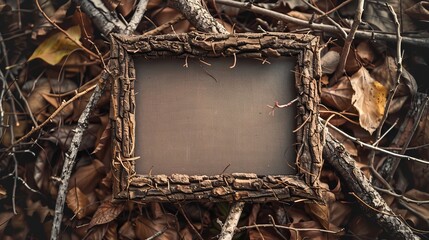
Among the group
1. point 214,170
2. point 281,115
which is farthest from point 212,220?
point 281,115

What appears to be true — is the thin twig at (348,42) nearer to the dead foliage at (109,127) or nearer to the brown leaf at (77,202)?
the dead foliage at (109,127)

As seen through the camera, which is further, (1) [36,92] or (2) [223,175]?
(1) [36,92]

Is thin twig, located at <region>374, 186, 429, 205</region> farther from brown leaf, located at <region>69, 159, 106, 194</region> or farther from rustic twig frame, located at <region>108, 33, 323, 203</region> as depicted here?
brown leaf, located at <region>69, 159, 106, 194</region>

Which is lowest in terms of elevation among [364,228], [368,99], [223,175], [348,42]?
[364,228]

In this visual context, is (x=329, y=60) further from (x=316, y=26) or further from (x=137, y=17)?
(x=137, y=17)

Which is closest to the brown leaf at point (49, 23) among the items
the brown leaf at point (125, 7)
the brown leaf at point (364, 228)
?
the brown leaf at point (125, 7)

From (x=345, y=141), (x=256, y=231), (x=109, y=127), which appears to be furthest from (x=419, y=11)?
(x=109, y=127)
